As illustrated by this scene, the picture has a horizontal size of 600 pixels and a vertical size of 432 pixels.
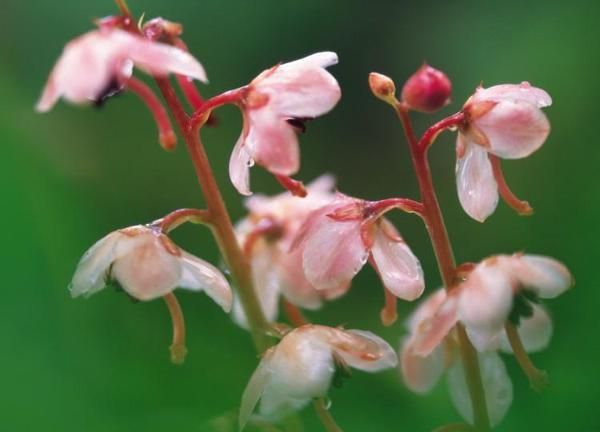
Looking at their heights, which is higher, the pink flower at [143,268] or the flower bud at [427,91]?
the flower bud at [427,91]

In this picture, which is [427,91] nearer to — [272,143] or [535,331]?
[272,143]

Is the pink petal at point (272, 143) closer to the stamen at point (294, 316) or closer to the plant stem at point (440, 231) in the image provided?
the plant stem at point (440, 231)

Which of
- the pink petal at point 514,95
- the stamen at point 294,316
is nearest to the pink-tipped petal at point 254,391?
the stamen at point 294,316

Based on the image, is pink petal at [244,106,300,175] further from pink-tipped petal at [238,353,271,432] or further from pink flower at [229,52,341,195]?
pink-tipped petal at [238,353,271,432]

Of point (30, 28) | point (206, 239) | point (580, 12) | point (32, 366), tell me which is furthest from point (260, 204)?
point (30, 28)

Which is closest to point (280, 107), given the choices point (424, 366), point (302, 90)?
point (302, 90)
